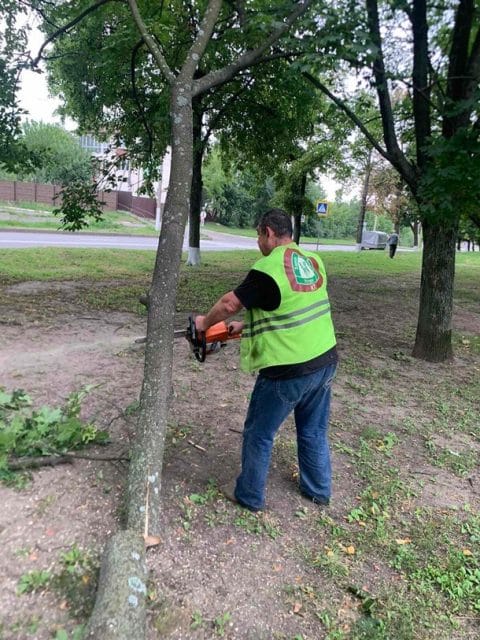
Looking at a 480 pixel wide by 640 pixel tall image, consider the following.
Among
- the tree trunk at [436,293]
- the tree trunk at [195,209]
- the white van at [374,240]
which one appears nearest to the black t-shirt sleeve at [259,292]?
the tree trunk at [436,293]

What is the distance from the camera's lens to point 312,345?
2855 millimetres

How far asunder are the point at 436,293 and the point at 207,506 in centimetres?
445

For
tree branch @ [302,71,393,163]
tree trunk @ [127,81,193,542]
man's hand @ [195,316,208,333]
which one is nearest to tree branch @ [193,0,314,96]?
tree trunk @ [127,81,193,542]

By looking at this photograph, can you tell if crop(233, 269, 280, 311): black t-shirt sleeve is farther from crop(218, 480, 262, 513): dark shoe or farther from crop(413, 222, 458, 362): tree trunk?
crop(413, 222, 458, 362): tree trunk

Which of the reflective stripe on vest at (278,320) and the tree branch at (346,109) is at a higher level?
the tree branch at (346,109)

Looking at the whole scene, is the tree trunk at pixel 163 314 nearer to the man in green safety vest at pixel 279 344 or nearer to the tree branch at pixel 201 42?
the tree branch at pixel 201 42

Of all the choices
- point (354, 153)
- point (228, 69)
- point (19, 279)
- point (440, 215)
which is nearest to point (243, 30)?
point (228, 69)

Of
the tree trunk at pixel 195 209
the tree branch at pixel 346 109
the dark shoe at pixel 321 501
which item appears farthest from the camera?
the tree trunk at pixel 195 209

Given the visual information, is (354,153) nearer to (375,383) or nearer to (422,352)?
(422,352)

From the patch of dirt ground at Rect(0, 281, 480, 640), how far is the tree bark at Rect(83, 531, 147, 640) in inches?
6.7

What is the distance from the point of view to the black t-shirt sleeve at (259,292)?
271cm

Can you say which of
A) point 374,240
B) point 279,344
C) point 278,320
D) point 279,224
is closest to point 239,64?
point 279,224

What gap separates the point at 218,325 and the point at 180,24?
6.75 m

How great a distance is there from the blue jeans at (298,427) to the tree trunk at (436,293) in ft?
12.5
